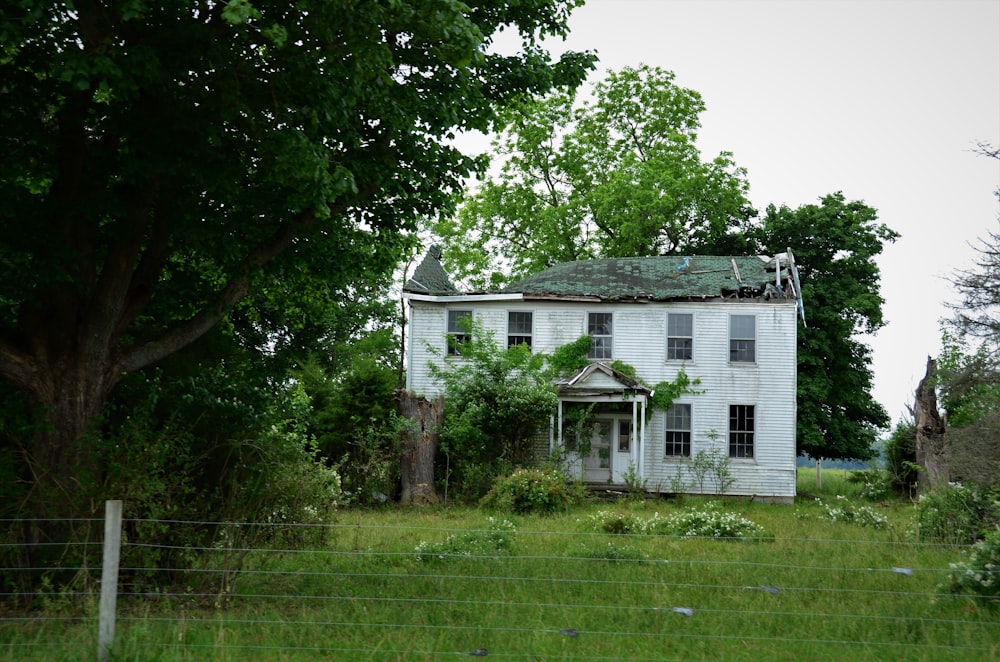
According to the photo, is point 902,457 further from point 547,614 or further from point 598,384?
point 547,614

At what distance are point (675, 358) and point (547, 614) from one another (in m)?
17.5

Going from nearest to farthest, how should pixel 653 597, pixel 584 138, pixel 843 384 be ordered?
1. pixel 653 597
2. pixel 843 384
3. pixel 584 138

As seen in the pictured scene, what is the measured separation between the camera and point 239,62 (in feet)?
31.0

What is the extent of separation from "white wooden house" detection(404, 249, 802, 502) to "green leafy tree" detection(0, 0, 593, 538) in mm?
14909

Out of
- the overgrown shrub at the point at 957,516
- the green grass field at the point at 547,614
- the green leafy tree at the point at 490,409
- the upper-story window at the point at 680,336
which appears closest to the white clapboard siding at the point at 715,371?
the upper-story window at the point at 680,336

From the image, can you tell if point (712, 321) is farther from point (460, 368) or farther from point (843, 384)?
point (843, 384)

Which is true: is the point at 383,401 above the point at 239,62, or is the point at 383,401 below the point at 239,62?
below

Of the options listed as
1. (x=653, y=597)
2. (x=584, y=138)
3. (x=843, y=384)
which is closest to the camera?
(x=653, y=597)

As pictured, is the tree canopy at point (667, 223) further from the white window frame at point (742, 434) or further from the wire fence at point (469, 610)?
the wire fence at point (469, 610)

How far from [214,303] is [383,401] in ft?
42.9

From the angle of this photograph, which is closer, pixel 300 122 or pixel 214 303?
pixel 300 122

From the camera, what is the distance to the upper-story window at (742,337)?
84.4 feet

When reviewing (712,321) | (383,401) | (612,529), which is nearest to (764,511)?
(712,321)

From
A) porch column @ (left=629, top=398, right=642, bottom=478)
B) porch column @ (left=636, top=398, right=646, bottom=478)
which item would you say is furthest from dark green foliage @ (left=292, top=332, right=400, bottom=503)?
porch column @ (left=636, top=398, right=646, bottom=478)
